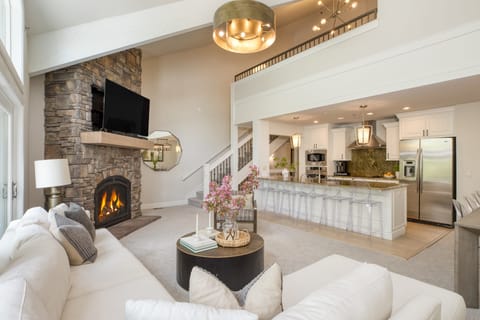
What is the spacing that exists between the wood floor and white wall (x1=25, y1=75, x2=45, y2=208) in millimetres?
4411

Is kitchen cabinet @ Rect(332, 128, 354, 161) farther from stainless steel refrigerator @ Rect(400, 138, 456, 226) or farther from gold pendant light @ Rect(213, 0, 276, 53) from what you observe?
gold pendant light @ Rect(213, 0, 276, 53)

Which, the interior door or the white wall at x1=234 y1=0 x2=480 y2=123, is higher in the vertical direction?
the white wall at x1=234 y1=0 x2=480 y2=123

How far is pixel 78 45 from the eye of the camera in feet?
13.0

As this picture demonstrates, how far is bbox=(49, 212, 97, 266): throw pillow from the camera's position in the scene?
7.06 feet

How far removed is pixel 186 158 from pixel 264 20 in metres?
5.57

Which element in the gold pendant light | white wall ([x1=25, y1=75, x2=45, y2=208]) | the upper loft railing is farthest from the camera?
the upper loft railing

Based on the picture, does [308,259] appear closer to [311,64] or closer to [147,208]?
[311,64]

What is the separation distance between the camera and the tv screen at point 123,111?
4727 mm

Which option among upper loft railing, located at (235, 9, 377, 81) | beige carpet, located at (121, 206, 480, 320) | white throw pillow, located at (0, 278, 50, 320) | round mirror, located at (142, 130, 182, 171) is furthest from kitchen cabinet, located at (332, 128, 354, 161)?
white throw pillow, located at (0, 278, 50, 320)

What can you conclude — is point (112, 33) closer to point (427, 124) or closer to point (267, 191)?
point (267, 191)

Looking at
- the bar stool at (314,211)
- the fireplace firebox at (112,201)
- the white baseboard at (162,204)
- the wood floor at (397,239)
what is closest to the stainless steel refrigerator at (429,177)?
the wood floor at (397,239)

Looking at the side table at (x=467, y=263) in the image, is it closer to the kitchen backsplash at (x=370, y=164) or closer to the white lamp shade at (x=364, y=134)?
the white lamp shade at (x=364, y=134)

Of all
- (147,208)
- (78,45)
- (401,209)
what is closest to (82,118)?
(78,45)

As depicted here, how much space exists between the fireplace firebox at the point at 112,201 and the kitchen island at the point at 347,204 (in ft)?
11.0
